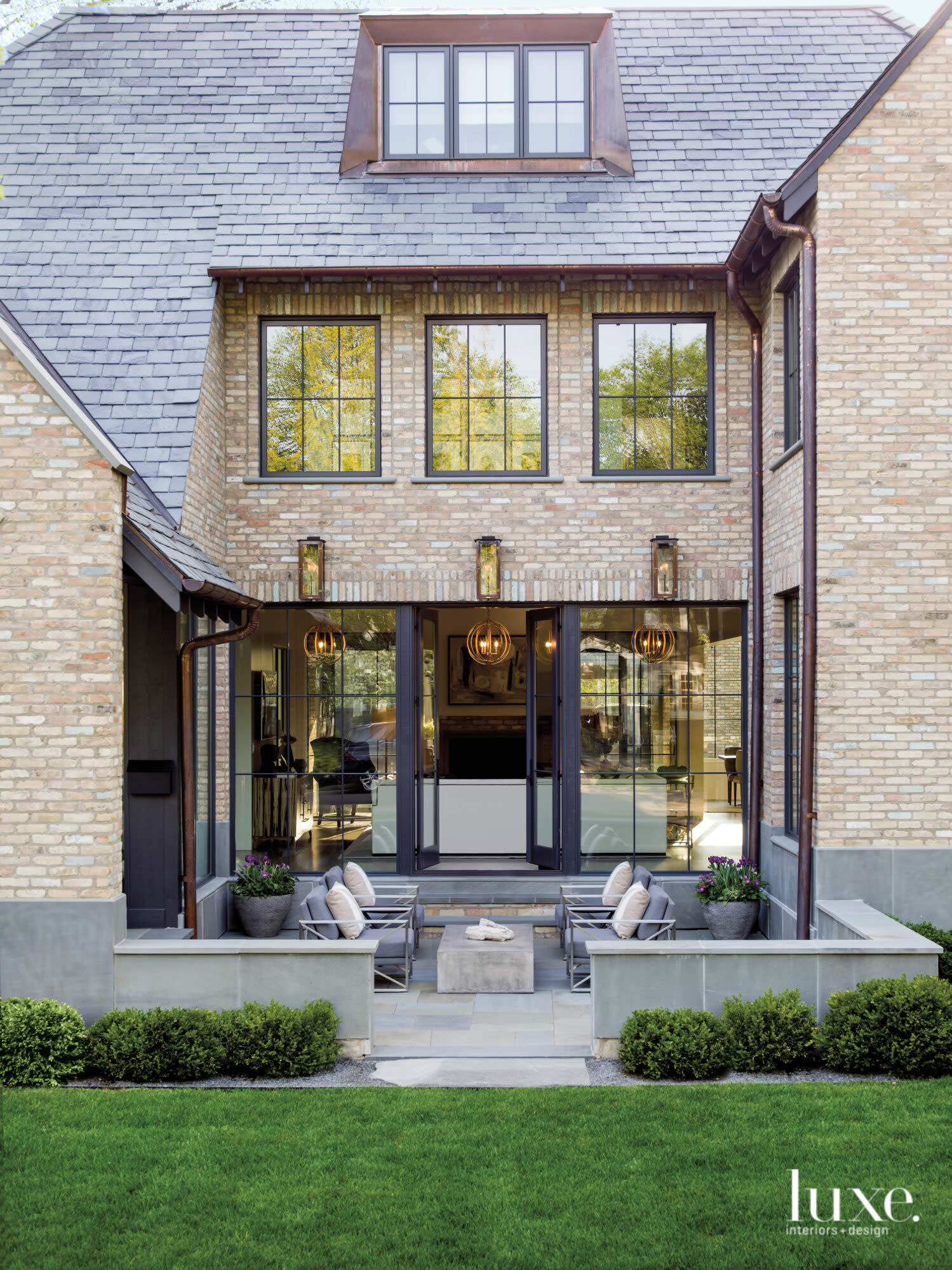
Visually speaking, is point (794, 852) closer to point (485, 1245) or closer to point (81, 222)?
point (485, 1245)

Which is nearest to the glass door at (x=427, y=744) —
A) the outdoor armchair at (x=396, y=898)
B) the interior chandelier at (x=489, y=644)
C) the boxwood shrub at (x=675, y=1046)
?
the outdoor armchair at (x=396, y=898)

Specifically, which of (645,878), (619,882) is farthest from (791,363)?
(619,882)

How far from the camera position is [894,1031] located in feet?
20.7

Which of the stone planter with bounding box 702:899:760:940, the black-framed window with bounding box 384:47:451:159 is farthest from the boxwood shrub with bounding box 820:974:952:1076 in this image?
the black-framed window with bounding box 384:47:451:159

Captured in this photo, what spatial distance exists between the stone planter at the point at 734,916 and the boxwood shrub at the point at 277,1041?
14.3 feet

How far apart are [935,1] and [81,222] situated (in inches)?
325

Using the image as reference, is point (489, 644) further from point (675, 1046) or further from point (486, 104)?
point (675, 1046)

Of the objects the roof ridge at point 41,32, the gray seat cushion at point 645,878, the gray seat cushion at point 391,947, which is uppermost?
the roof ridge at point 41,32

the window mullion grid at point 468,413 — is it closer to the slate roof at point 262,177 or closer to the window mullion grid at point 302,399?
the slate roof at point 262,177

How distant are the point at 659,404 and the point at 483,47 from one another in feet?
14.8

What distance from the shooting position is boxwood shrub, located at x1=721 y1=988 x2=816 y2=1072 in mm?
6402

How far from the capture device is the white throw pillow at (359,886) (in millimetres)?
9398

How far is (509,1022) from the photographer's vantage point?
758 centimetres

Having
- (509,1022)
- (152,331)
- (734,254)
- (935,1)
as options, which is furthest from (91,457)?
(935,1)
